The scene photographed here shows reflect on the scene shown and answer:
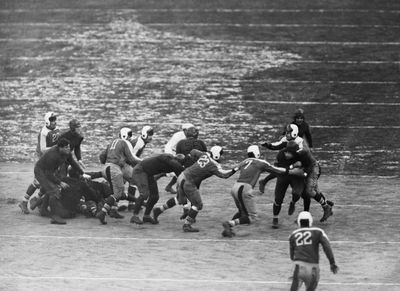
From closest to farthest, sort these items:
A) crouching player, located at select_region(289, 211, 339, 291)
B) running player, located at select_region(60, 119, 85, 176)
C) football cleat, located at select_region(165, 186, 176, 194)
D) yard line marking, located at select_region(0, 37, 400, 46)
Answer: crouching player, located at select_region(289, 211, 339, 291) → running player, located at select_region(60, 119, 85, 176) → football cleat, located at select_region(165, 186, 176, 194) → yard line marking, located at select_region(0, 37, 400, 46)

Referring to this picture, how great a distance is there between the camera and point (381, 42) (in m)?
34.4

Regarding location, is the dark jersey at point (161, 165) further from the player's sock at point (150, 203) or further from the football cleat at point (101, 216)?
the football cleat at point (101, 216)

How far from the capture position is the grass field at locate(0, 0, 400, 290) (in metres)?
18.5

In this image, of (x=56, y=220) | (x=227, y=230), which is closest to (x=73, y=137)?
→ (x=56, y=220)

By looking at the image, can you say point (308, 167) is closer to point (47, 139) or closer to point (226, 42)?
point (47, 139)

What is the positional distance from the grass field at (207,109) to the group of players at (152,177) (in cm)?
37

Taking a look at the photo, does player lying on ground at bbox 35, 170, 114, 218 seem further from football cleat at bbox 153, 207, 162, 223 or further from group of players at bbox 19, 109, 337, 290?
football cleat at bbox 153, 207, 162, 223

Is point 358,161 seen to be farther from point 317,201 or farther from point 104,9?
point 104,9

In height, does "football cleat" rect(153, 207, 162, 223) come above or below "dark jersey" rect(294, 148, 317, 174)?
below

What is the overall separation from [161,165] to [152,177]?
358 mm

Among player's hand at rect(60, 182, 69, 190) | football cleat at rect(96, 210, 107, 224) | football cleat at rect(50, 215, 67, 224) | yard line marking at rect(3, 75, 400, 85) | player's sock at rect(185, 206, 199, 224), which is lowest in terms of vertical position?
football cleat at rect(50, 215, 67, 224)

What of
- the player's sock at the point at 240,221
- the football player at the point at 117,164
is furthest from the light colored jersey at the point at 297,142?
the football player at the point at 117,164

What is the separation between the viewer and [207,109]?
30.2 m

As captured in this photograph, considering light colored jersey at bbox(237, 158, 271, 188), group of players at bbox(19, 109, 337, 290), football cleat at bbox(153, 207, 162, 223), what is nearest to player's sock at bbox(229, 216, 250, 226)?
group of players at bbox(19, 109, 337, 290)
